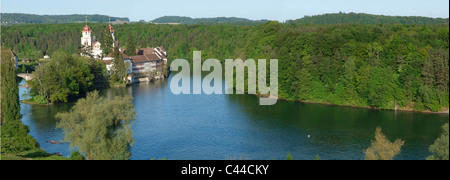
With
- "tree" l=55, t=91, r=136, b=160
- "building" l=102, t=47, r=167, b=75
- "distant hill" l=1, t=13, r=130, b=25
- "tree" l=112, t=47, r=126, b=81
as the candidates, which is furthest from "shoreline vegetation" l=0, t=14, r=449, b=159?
"distant hill" l=1, t=13, r=130, b=25

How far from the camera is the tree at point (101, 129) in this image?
67.9 ft

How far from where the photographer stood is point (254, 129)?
30750mm

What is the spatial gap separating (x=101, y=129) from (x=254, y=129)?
12262 millimetres

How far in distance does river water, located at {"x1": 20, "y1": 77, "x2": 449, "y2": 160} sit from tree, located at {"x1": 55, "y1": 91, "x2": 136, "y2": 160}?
3085 mm

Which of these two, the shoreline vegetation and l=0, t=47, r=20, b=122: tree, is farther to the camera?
l=0, t=47, r=20, b=122: tree

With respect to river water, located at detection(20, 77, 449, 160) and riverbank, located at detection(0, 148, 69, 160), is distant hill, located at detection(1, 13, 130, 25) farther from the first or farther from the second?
riverbank, located at detection(0, 148, 69, 160)

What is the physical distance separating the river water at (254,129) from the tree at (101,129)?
308 cm

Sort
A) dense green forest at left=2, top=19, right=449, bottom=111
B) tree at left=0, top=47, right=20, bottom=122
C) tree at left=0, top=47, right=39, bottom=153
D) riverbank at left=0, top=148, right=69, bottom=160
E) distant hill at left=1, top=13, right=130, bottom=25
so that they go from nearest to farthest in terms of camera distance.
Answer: dense green forest at left=2, top=19, right=449, bottom=111 → riverbank at left=0, top=148, right=69, bottom=160 → tree at left=0, top=47, right=39, bottom=153 → tree at left=0, top=47, right=20, bottom=122 → distant hill at left=1, top=13, right=130, bottom=25

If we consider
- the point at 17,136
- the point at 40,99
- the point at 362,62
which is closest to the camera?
the point at 17,136

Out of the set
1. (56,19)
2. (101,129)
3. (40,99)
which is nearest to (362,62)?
(101,129)

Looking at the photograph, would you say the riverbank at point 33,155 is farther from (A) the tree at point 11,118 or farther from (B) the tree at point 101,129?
(B) the tree at point 101,129

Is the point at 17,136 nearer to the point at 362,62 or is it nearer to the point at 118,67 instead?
the point at 362,62

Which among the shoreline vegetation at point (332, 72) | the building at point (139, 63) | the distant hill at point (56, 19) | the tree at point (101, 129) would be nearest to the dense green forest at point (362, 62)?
the shoreline vegetation at point (332, 72)

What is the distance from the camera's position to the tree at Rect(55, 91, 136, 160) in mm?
20703
